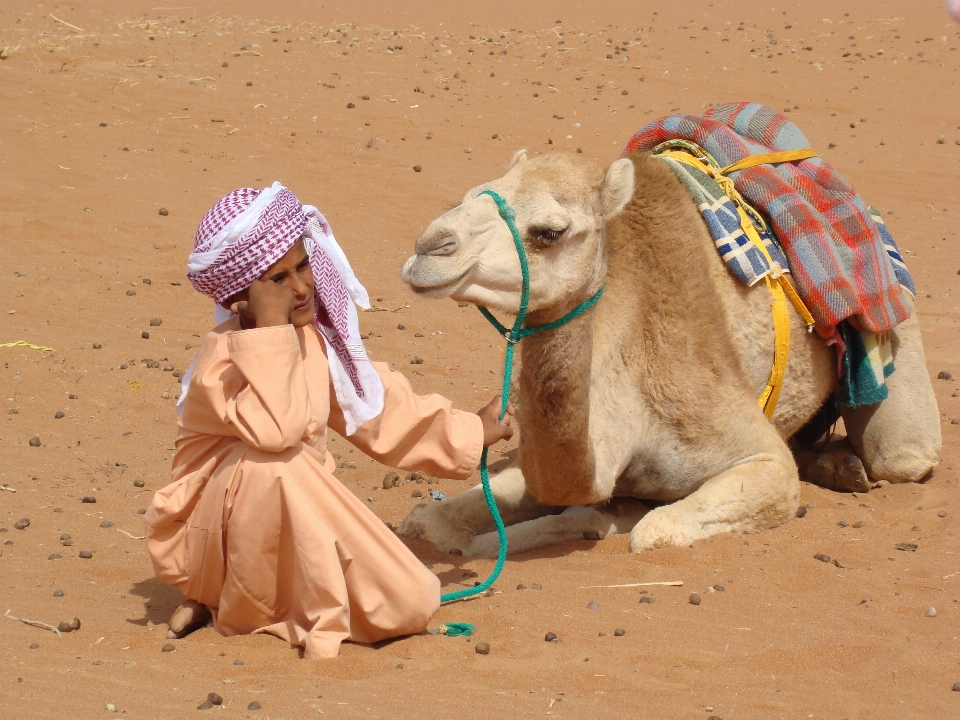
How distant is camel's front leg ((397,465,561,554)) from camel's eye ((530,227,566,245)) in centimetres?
137

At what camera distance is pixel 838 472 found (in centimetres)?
601

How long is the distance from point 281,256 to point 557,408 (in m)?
1.27

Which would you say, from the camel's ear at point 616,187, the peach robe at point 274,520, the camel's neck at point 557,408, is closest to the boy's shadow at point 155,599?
the peach robe at point 274,520

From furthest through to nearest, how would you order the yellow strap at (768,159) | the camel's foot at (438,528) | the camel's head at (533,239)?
the yellow strap at (768,159)
the camel's foot at (438,528)
the camel's head at (533,239)

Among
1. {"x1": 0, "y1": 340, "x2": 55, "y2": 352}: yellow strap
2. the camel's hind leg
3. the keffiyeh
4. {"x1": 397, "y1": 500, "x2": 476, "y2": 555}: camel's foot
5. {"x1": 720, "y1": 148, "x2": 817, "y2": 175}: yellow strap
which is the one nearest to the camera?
the keffiyeh

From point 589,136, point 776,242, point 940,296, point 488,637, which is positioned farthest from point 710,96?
point 488,637

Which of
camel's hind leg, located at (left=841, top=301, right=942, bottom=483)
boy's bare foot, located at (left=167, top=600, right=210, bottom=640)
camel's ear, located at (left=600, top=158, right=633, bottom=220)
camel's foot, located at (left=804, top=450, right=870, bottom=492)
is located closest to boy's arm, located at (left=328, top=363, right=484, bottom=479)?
boy's bare foot, located at (left=167, top=600, right=210, bottom=640)

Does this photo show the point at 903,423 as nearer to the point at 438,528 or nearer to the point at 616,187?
the point at 616,187

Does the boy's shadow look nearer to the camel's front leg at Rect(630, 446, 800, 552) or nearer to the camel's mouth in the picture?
the camel's mouth

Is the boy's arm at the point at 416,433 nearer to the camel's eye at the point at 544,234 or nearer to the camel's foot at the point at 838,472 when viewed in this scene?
the camel's eye at the point at 544,234

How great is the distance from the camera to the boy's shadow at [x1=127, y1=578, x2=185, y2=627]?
422 centimetres

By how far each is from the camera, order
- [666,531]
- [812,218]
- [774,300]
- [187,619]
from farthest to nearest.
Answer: [812,218] → [774,300] → [666,531] → [187,619]

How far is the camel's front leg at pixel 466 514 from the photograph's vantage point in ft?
17.2

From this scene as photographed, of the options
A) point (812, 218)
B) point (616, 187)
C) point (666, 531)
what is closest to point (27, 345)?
point (616, 187)
